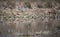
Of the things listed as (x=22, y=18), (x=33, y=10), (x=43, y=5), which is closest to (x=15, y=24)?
(x=22, y=18)

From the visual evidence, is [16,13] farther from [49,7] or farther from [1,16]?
[49,7]

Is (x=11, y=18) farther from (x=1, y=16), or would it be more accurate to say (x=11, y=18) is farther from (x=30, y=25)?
(x=30, y=25)

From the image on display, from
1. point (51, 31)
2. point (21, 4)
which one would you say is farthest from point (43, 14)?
point (51, 31)

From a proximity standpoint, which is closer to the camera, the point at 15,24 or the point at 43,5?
the point at 15,24

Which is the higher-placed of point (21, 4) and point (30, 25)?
point (21, 4)

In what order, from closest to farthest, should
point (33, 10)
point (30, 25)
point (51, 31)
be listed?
point (51, 31) < point (30, 25) < point (33, 10)

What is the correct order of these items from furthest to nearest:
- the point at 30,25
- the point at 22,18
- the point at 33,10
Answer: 1. the point at 33,10
2. the point at 22,18
3. the point at 30,25

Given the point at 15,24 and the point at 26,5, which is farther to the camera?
the point at 26,5

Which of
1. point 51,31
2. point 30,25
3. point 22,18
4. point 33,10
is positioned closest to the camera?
point 51,31

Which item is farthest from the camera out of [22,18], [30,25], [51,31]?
[22,18]
